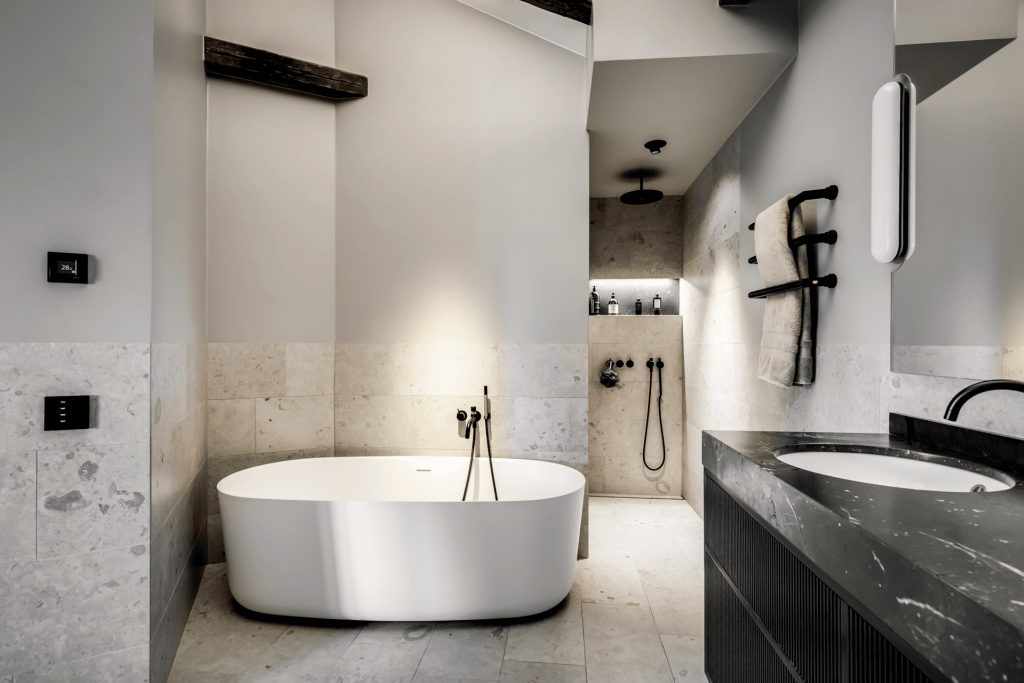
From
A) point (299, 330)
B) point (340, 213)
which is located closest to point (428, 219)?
point (340, 213)

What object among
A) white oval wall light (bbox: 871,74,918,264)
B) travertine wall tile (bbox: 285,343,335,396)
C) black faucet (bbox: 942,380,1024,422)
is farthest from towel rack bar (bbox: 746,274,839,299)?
travertine wall tile (bbox: 285,343,335,396)

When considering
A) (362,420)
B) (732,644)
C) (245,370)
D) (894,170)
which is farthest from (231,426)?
(894,170)

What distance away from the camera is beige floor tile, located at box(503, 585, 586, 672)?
2011 mm

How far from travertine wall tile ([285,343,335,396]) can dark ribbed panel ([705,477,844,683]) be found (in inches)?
91.1

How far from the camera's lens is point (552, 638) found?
7.05 feet

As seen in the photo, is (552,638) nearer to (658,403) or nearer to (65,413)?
(65,413)

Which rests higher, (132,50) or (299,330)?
(132,50)

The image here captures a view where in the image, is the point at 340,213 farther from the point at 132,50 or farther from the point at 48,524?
the point at 48,524

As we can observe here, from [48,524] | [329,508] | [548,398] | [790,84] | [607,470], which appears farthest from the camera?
[607,470]

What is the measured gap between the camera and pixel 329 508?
A: 2.15 meters

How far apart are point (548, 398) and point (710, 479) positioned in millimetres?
1417

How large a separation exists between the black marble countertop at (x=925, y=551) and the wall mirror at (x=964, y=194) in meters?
0.28

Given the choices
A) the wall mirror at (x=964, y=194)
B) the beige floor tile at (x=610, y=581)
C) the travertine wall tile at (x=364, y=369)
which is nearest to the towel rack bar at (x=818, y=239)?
the wall mirror at (x=964, y=194)

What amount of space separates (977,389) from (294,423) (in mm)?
3001
